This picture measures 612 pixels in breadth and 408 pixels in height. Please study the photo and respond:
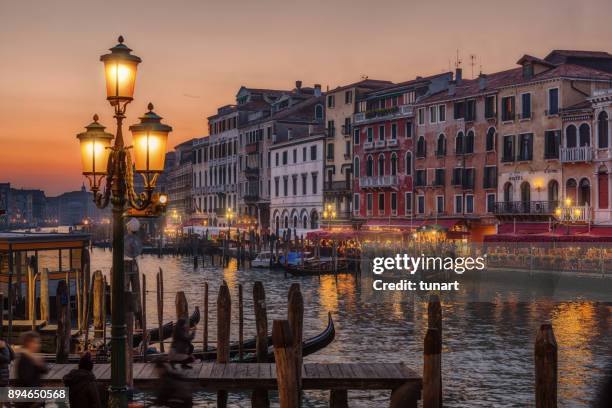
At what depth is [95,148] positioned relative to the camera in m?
8.09

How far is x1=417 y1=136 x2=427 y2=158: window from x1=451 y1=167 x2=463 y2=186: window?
8.93 ft

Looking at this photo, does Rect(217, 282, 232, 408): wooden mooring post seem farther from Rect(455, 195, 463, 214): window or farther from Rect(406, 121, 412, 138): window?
Rect(406, 121, 412, 138): window

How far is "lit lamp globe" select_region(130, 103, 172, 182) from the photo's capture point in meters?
7.70

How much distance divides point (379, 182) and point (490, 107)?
9336 mm

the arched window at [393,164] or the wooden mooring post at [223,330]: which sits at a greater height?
the arched window at [393,164]

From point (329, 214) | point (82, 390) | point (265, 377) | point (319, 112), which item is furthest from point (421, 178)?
point (82, 390)

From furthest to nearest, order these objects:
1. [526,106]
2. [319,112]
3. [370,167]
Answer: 1. [319,112]
2. [370,167]
3. [526,106]

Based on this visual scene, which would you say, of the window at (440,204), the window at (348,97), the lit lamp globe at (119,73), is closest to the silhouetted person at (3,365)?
the lit lamp globe at (119,73)

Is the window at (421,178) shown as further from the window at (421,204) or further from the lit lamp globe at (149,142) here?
the lit lamp globe at (149,142)

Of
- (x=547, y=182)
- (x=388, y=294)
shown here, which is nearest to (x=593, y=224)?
(x=547, y=182)

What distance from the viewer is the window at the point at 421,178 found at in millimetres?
48094

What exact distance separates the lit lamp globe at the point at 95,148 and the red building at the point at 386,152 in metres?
41.3

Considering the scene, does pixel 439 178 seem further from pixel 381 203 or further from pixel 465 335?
pixel 465 335

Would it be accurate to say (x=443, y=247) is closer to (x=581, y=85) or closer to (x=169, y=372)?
(x=581, y=85)
